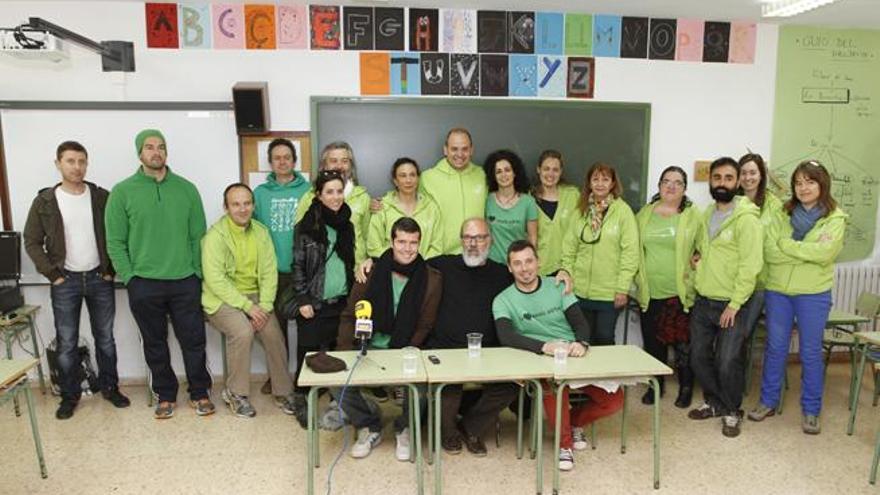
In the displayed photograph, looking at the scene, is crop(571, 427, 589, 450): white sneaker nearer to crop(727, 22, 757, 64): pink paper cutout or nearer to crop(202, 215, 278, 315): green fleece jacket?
crop(202, 215, 278, 315): green fleece jacket

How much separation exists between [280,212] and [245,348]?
2.97 feet

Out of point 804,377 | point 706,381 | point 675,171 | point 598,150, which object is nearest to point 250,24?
point 598,150

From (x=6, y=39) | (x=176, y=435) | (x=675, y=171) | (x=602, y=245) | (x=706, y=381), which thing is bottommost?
(x=176, y=435)

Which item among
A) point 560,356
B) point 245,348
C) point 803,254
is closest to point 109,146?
point 245,348

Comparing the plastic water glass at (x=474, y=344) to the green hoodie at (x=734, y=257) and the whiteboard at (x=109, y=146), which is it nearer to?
the green hoodie at (x=734, y=257)

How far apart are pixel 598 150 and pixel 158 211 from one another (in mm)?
3049

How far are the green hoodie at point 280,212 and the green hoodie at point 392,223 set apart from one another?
60 cm

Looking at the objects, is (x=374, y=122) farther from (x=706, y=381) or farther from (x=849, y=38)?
(x=849, y=38)

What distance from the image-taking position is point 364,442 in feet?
11.0

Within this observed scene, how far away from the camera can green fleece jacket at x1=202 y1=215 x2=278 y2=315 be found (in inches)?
147

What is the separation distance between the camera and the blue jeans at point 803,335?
140 inches

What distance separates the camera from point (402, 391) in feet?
11.4

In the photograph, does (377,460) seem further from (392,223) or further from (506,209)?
(506,209)

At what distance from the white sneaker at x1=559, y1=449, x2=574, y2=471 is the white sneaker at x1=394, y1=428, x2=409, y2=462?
81 cm
